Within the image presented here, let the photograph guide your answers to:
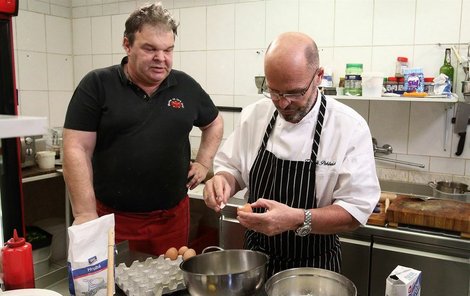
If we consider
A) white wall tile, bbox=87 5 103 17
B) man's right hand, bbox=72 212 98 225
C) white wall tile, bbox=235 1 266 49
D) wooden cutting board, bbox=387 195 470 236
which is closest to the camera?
man's right hand, bbox=72 212 98 225

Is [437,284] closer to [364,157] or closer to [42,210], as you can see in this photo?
[364,157]

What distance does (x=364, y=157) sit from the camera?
1494mm

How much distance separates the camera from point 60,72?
3936 mm

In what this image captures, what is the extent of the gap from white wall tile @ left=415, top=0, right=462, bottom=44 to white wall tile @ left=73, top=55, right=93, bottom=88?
277cm

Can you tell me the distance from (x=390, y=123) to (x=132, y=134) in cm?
167

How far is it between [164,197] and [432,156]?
66.3 inches

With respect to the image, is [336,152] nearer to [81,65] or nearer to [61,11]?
[81,65]

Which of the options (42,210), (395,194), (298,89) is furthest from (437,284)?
(42,210)

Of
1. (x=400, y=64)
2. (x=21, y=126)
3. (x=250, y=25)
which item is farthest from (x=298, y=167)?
(x=250, y=25)

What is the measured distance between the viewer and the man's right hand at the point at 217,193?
1.53 m

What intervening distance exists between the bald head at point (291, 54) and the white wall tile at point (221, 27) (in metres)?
1.89

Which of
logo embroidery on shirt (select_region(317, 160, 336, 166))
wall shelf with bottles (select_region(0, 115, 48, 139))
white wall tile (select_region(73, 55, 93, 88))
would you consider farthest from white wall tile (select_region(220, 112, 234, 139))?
wall shelf with bottles (select_region(0, 115, 48, 139))

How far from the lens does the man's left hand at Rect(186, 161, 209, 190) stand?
2008mm

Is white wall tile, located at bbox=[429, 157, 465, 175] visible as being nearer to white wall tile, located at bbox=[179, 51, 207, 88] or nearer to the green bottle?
the green bottle
